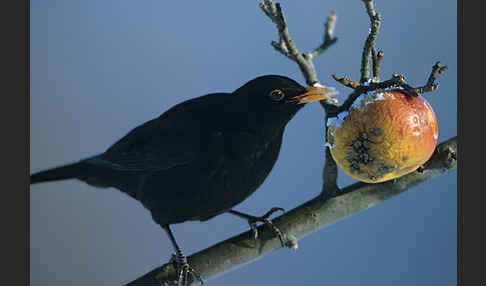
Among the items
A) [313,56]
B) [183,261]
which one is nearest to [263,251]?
[183,261]

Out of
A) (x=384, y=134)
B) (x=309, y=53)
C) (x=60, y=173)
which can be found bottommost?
(x=60, y=173)

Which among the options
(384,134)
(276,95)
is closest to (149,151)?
(276,95)

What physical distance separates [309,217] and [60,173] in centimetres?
51

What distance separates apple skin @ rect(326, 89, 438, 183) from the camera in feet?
2.56

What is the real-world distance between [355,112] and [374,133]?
0.16ft

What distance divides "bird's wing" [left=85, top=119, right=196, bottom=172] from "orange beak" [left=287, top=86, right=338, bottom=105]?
0.74ft

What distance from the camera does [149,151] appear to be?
98cm

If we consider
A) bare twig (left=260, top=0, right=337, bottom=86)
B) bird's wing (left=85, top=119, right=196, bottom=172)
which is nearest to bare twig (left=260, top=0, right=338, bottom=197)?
bare twig (left=260, top=0, right=337, bottom=86)

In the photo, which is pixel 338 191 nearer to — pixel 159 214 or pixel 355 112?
pixel 355 112

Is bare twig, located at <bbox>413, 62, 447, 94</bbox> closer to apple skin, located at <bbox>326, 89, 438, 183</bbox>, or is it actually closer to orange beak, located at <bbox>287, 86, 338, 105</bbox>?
apple skin, located at <bbox>326, 89, 438, 183</bbox>

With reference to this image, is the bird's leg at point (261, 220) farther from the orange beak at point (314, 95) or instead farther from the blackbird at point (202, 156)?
the orange beak at point (314, 95)

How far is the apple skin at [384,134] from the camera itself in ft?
2.56

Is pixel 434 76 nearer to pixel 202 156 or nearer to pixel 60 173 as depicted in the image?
pixel 202 156

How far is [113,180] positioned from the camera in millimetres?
1003
